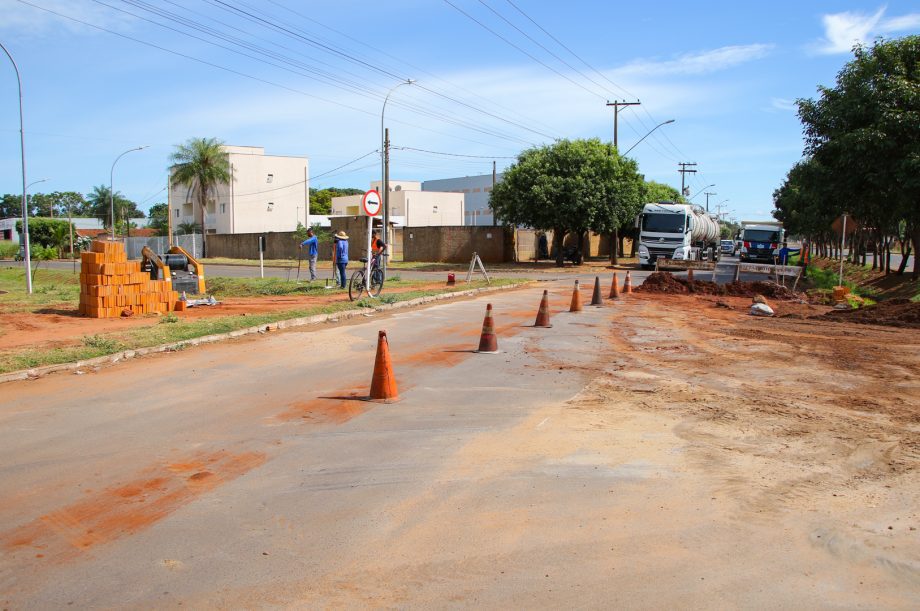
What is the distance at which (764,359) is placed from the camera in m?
10.7

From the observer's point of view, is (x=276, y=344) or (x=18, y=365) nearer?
(x=18, y=365)

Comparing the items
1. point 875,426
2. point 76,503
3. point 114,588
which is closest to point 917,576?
point 875,426

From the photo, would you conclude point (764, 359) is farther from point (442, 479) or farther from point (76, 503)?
point (76, 503)

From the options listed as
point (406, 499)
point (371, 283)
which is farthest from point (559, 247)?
point (406, 499)

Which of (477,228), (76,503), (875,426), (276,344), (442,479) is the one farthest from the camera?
(477,228)

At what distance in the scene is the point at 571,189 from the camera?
40.0m

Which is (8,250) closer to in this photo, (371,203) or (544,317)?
(371,203)

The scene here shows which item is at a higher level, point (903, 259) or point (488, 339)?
point (903, 259)

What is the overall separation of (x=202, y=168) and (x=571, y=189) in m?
39.9

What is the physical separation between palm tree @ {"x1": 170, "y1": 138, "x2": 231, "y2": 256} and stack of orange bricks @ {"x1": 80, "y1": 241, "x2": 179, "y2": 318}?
51.8 meters

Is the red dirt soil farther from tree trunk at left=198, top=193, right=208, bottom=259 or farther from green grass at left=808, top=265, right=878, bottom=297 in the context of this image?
tree trunk at left=198, top=193, right=208, bottom=259

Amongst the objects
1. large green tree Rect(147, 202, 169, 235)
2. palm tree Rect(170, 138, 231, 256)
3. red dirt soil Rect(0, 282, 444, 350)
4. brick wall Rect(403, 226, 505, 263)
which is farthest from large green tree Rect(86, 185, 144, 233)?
red dirt soil Rect(0, 282, 444, 350)

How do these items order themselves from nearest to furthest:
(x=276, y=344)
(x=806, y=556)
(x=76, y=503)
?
(x=806, y=556), (x=76, y=503), (x=276, y=344)

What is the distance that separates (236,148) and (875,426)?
7443cm
